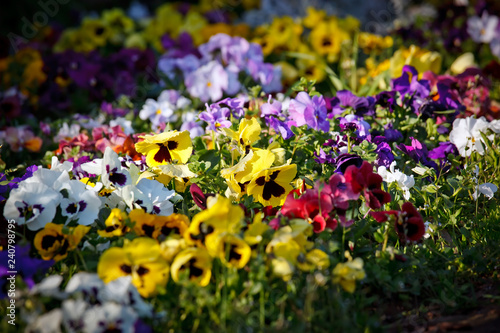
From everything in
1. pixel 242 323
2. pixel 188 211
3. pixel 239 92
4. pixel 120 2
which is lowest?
pixel 120 2

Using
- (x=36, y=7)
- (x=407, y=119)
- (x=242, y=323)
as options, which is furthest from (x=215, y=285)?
(x=36, y=7)

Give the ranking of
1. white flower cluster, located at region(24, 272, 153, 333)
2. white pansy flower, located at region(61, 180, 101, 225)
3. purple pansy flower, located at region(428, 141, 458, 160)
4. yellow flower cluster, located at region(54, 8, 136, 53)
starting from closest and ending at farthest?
white flower cluster, located at region(24, 272, 153, 333) < white pansy flower, located at region(61, 180, 101, 225) < purple pansy flower, located at region(428, 141, 458, 160) < yellow flower cluster, located at region(54, 8, 136, 53)

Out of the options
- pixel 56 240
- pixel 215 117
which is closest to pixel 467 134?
pixel 215 117

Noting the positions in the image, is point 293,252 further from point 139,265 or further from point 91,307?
point 91,307

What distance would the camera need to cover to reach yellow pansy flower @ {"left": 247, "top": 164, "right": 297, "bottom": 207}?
6.63ft

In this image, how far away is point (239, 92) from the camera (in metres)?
3.60

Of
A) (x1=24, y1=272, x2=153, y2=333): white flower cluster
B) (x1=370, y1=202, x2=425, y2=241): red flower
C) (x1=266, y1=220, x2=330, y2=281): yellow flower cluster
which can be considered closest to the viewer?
(x1=24, y1=272, x2=153, y2=333): white flower cluster

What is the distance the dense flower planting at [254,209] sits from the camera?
152 cm

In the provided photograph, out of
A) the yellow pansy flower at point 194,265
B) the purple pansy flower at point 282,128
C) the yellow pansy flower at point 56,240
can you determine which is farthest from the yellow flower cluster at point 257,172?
the yellow pansy flower at point 56,240

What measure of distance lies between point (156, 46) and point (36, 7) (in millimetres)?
Answer: 2337

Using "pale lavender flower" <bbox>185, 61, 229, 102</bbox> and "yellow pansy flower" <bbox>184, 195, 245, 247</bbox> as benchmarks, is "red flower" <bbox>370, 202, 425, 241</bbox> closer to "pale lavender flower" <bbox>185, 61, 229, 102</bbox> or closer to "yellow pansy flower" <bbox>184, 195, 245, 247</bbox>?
"yellow pansy flower" <bbox>184, 195, 245, 247</bbox>

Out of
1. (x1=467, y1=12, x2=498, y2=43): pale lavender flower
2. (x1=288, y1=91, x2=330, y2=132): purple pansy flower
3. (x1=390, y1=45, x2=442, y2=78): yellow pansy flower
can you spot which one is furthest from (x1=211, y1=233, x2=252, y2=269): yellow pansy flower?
(x1=467, y1=12, x2=498, y2=43): pale lavender flower

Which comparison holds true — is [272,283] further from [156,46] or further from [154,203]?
[156,46]

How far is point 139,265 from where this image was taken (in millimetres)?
1564
